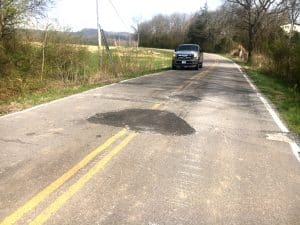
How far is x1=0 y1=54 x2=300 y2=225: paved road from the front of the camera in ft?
15.6

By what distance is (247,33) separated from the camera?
207 feet

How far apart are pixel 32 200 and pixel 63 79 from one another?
13.7 meters

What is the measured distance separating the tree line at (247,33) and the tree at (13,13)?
11.8 meters

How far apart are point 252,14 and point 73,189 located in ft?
163

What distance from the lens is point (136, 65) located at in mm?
27031

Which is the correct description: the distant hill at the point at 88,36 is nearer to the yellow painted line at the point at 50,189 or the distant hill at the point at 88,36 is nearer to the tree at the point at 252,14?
the yellow painted line at the point at 50,189

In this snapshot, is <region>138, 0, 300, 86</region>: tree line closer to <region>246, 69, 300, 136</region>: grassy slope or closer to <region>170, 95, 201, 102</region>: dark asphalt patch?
<region>246, 69, 300, 136</region>: grassy slope

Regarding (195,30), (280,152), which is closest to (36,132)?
(280,152)

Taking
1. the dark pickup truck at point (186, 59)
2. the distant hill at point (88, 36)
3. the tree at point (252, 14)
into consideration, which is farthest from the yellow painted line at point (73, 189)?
the tree at point (252, 14)

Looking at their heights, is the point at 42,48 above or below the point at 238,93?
above

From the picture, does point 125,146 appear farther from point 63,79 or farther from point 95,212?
point 63,79

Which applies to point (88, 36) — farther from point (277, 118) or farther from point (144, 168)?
point (144, 168)

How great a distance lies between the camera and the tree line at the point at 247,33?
85.0 ft

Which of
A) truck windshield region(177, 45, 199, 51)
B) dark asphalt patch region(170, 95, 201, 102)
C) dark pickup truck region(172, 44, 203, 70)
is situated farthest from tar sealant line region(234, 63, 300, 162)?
truck windshield region(177, 45, 199, 51)
